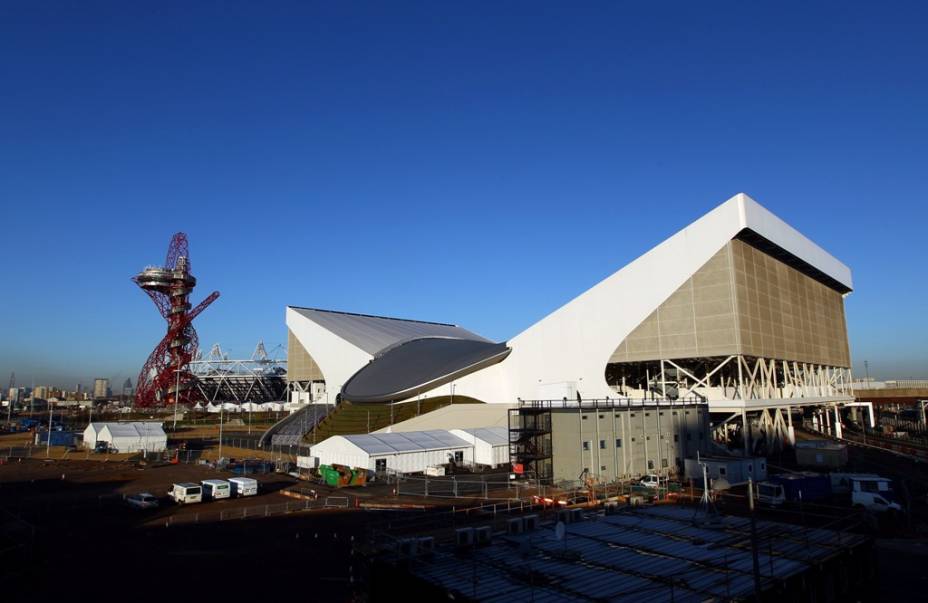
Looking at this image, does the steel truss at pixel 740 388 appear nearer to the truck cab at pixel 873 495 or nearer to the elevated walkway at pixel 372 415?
the truck cab at pixel 873 495

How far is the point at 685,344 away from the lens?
134 ft

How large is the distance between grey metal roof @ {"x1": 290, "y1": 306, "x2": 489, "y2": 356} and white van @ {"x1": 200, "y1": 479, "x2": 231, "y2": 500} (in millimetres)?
33296

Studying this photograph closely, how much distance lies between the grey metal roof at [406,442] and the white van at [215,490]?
304 inches

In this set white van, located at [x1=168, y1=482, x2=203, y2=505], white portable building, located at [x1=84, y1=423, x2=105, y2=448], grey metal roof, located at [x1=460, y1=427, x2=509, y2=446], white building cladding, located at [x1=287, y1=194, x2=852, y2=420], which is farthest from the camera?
white portable building, located at [x1=84, y1=423, x2=105, y2=448]

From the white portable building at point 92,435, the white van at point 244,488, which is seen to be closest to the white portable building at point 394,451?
the white van at point 244,488

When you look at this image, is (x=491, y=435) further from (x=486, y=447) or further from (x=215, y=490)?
(x=215, y=490)

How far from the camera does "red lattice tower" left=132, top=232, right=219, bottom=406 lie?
10006 cm

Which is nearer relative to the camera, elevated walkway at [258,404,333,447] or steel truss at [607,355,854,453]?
steel truss at [607,355,854,453]

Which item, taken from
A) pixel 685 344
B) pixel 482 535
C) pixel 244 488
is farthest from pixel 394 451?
pixel 482 535

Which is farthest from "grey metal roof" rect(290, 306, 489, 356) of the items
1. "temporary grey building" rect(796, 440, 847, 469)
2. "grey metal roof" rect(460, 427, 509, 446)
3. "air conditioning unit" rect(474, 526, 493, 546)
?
"air conditioning unit" rect(474, 526, 493, 546)

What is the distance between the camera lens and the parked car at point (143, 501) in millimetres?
26078

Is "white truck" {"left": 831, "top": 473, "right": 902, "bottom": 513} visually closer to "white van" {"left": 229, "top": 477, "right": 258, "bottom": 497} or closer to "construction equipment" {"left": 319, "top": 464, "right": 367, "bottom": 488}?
"construction equipment" {"left": 319, "top": 464, "right": 367, "bottom": 488}

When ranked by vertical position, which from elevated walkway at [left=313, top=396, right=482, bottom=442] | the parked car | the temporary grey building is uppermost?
elevated walkway at [left=313, top=396, right=482, bottom=442]

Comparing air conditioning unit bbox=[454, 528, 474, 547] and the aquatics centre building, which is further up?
the aquatics centre building
